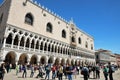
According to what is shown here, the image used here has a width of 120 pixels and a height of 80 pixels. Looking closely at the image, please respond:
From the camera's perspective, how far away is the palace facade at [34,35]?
23094 millimetres

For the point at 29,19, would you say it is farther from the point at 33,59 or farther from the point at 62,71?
the point at 62,71

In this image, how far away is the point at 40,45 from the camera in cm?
2934

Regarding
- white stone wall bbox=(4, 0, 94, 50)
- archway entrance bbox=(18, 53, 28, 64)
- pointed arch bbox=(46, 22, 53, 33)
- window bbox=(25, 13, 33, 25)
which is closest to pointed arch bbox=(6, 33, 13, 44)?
white stone wall bbox=(4, 0, 94, 50)

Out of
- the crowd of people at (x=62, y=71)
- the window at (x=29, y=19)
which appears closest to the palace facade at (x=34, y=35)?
the window at (x=29, y=19)

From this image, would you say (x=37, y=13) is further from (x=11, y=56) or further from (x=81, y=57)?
(x=81, y=57)

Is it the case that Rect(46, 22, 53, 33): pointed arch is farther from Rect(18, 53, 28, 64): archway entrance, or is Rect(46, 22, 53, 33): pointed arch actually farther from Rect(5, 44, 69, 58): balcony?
Rect(18, 53, 28, 64): archway entrance

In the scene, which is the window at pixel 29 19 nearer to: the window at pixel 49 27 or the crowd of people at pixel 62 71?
the window at pixel 49 27

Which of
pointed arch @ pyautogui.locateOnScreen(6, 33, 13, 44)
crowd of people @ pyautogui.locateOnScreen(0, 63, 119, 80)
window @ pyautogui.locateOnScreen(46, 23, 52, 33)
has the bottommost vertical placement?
crowd of people @ pyautogui.locateOnScreen(0, 63, 119, 80)

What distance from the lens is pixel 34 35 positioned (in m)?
27.5

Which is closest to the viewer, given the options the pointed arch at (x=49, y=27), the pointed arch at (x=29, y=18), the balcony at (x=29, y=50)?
the balcony at (x=29, y=50)

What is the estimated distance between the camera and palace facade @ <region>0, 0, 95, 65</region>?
23.1 metres

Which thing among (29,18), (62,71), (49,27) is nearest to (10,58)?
(29,18)

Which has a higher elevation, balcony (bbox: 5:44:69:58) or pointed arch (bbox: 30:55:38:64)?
balcony (bbox: 5:44:69:58)

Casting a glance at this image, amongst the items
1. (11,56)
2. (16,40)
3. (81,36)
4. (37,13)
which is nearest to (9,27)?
(16,40)
